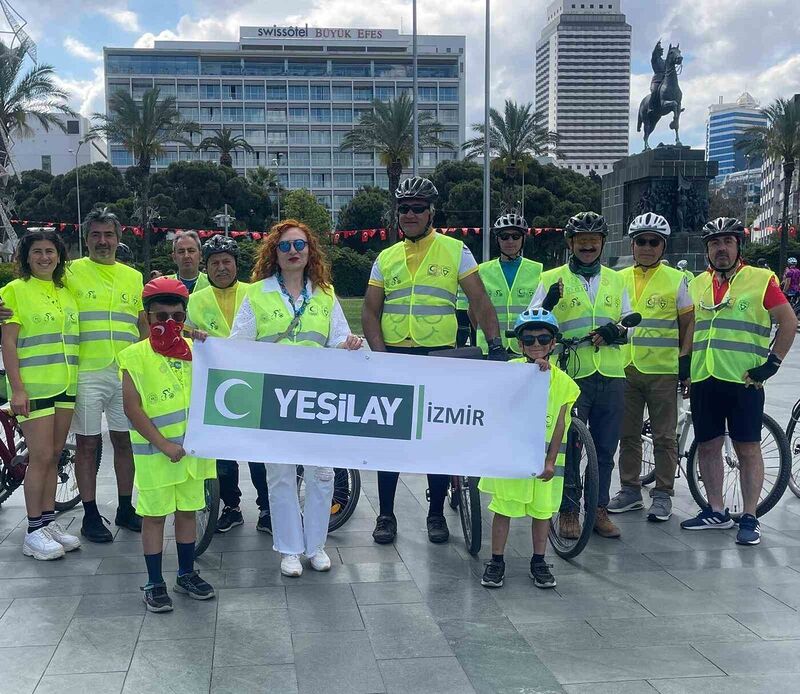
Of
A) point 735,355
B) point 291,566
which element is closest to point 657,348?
point 735,355

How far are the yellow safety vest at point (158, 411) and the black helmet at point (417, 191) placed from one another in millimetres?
1928

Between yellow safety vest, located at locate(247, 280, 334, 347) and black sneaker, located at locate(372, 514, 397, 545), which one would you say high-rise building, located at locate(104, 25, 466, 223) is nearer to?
black sneaker, located at locate(372, 514, 397, 545)

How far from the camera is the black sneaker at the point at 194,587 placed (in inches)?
183

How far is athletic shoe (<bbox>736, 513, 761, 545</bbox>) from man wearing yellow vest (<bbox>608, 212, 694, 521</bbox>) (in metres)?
0.61

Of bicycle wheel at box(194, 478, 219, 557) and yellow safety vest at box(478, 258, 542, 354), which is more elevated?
yellow safety vest at box(478, 258, 542, 354)

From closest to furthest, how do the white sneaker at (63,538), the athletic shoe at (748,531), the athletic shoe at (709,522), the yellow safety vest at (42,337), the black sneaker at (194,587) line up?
1. the black sneaker at (194,587)
2. the yellow safety vest at (42,337)
3. the white sneaker at (63,538)
4. the athletic shoe at (748,531)
5. the athletic shoe at (709,522)

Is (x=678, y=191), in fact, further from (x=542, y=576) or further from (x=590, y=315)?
(x=542, y=576)

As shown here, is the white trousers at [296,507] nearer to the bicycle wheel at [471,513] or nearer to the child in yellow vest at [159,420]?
the child in yellow vest at [159,420]

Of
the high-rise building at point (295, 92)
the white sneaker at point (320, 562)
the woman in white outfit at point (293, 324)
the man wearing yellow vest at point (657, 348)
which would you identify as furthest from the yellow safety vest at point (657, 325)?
the high-rise building at point (295, 92)

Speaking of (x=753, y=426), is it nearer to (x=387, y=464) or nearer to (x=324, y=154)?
(x=387, y=464)

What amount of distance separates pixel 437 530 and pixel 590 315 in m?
1.77

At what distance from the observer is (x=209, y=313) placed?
18.7 ft

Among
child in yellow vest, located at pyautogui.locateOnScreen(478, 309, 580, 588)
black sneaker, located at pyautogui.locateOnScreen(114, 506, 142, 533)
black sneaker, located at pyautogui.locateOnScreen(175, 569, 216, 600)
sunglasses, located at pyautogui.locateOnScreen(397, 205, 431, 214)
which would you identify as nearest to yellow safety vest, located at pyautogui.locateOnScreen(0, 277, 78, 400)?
black sneaker, located at pyautogui.locateOnScreen(114, 506, 142, 533)

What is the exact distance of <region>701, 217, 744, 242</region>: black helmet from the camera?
578cm
